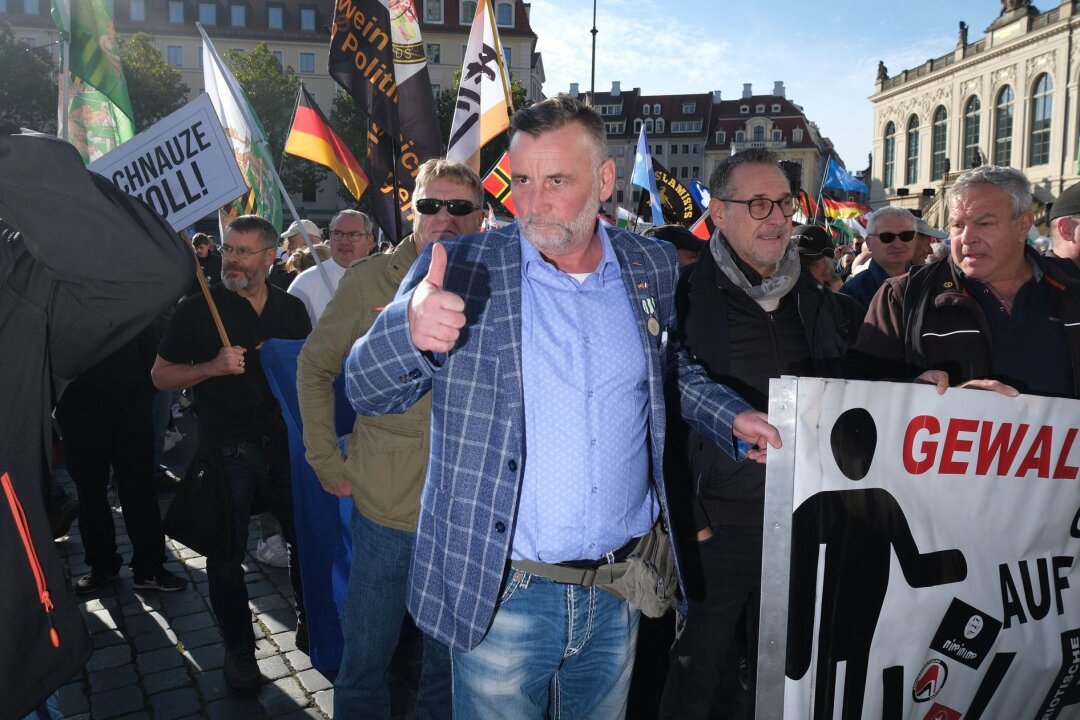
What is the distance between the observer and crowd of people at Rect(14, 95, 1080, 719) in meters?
1.96

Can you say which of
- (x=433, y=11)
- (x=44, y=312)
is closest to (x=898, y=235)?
(x=44, y=312)

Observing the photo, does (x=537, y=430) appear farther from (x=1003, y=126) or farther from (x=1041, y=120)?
(x=1003, y=126)

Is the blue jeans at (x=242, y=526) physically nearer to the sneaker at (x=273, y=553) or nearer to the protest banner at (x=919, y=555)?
the sneaker at (x=273, y=553)

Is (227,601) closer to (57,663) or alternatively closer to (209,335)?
(209,335)

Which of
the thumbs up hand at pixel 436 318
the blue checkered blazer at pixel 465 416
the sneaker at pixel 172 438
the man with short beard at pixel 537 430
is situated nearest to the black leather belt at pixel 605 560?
the man with short beard at pixel 537 430

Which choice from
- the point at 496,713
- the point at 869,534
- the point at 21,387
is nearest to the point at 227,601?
the point at 496,713

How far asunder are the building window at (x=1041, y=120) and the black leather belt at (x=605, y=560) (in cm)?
5825

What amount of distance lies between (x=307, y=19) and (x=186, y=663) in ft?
209

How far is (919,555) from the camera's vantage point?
2246mm

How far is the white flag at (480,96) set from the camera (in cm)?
611

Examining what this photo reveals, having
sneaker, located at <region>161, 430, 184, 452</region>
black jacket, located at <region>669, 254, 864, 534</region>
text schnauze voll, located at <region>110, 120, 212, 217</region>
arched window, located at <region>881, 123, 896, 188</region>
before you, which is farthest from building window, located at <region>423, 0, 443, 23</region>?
black jacket, located at <region>669, 254, 864, 534</region>

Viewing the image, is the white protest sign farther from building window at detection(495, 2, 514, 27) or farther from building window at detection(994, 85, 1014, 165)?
building window at detection(994, 85, 1014, 165)

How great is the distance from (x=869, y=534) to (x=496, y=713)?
1128mm

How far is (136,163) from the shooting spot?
402cm
